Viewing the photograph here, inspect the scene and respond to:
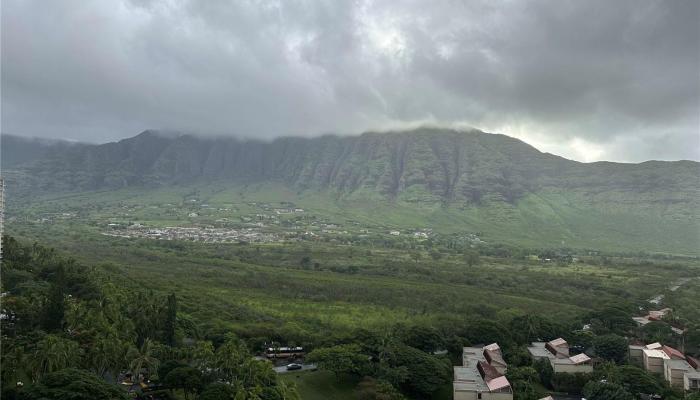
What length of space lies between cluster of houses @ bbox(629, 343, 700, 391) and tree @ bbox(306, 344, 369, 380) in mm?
35313

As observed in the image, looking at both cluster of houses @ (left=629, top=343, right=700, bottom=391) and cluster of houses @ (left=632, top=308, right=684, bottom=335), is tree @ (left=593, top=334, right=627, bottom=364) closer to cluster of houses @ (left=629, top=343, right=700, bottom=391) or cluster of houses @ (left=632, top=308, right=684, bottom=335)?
cluster of houses @ (left=629, top=343, right=700, bottom=391)

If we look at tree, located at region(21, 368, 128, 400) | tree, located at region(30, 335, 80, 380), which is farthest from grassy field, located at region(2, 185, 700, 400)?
tree, located at region(30, 335, 80, 380)

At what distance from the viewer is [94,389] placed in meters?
35.1

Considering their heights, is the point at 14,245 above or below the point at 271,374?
above

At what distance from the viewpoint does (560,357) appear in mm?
62438

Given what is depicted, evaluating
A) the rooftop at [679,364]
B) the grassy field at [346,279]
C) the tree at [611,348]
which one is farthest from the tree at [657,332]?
the grassy field at [346,279]

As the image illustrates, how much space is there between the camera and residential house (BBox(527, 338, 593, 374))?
59062 mm

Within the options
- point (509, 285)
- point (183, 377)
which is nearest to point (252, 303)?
point (183, 377)

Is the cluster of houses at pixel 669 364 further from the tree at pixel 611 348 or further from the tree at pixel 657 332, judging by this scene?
the tree at pixel 657 332

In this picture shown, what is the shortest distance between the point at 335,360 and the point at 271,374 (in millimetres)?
9857

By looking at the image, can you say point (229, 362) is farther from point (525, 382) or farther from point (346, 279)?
point (346, 279)

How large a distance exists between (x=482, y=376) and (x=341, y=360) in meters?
16.4

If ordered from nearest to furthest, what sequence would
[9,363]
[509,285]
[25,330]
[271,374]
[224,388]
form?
[9,363] < [224,388] < [271,374] < [25,330] < [509,285]

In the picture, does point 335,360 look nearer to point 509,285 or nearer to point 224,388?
point 224,388
